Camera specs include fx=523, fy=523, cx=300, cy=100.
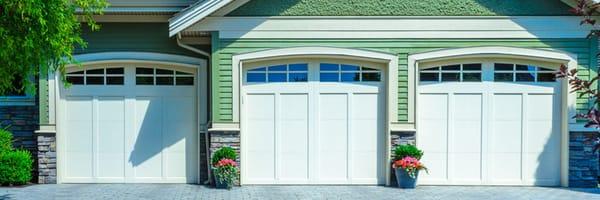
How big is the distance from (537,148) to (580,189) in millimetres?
1044

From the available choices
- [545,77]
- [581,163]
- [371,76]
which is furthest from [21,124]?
[581,163]

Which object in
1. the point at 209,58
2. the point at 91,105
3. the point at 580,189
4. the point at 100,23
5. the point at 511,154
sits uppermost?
the point at 100,23

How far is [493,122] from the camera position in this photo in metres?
10.1

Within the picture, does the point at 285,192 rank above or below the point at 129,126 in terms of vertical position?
below

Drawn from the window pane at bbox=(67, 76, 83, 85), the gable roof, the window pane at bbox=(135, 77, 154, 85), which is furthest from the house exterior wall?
the window pane at bbox=(67, 76, 83, 85)

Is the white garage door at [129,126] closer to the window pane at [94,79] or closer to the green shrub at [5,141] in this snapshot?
the window pane at [94,79]

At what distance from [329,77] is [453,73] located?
7.86 feet

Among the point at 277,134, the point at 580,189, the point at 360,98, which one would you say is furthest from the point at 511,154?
the point at 277,134

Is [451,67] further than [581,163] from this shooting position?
Yes

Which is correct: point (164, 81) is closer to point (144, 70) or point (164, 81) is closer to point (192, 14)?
point (144, 70)

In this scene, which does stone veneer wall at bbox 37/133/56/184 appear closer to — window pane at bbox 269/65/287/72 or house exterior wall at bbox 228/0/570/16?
window pane at bbox 269/65/287/72

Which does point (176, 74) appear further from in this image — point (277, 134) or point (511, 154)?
point (511, 154)

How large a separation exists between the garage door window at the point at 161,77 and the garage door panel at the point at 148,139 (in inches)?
13.5

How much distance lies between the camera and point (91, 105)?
34.3 feet
